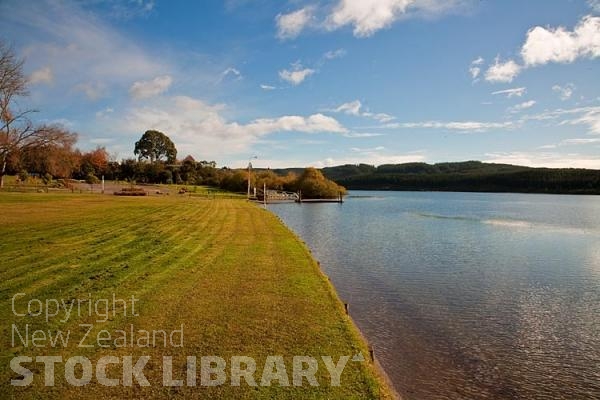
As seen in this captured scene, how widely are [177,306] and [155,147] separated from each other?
427ft

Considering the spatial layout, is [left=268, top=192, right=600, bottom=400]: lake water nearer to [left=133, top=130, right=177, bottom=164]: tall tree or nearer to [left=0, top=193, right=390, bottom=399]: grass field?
[left=0, top=193, right=390, bottom=399]: grass field

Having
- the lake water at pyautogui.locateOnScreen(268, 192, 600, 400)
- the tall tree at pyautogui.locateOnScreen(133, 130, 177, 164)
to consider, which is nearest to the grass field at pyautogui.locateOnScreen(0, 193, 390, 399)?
the lake water at pyautogui.locateOnScreen(268, 192, 600, 400)

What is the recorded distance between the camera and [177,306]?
8.90 meters

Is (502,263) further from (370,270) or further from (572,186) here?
(572,186)

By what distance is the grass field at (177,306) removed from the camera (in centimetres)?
592

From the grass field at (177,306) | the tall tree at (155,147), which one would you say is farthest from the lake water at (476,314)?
the tall tree at (155,147)

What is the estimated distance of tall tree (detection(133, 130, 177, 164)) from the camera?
12794 cm

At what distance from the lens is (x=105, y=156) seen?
310ft

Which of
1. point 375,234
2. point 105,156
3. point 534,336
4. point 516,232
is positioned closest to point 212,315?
point 534,336

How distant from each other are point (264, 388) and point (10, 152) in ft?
149

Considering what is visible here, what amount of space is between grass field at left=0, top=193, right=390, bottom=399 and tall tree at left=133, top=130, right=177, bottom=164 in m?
118

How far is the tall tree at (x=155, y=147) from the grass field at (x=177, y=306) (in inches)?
4643

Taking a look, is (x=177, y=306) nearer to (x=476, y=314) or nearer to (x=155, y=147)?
(x=476, y=314)

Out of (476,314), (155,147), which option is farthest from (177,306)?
(155,147)
